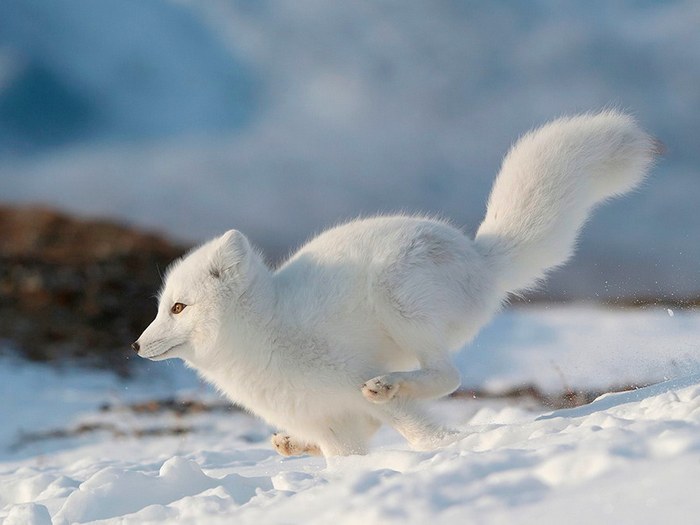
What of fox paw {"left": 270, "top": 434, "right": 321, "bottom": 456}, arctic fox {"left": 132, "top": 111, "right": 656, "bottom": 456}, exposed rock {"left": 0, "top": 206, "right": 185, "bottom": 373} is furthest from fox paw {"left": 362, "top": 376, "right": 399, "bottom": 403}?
exposed rock {"left": 0, "top": 206, "right": 185, "bottom": 373}

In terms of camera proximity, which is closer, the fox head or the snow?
the snow

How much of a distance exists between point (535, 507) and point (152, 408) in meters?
8.52

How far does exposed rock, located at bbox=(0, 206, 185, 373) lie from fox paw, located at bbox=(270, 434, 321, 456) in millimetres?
9770

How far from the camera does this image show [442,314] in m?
3.70

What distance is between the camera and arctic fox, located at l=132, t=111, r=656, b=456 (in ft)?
12.1

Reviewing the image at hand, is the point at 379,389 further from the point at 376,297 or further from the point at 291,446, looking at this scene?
the point at 291,446

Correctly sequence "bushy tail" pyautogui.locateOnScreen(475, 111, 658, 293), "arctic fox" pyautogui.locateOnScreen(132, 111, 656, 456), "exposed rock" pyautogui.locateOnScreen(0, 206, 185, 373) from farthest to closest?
"exposed rock" pyautogui.locateOnScreen(0, 206, 185, 373) < "bushy tail" pyautogui.locateOnScreen(475, 111, 658, 293) < "arctic fox" pyautogui.locateOnScreen(132, 111, 656, 456)

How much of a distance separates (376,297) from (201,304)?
0.84 meters

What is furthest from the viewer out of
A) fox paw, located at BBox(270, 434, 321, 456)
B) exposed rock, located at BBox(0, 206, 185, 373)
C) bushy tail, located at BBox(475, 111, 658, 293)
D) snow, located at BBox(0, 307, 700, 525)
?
exposed rock, located at BBox(0, 206, 185, 373)

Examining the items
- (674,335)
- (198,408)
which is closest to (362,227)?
(674,335)

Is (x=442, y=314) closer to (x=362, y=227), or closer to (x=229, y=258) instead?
(x=362, y=227)

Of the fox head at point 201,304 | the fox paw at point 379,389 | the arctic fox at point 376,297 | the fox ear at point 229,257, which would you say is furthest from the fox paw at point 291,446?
the fox ear at point 229,257

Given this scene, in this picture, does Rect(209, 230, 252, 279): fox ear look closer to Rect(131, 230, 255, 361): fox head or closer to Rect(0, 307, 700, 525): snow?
Rect(131, 230, 255, 361): fox head

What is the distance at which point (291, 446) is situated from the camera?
421 centimetres
